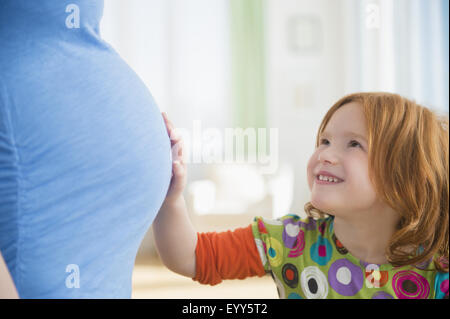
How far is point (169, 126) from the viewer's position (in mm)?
771

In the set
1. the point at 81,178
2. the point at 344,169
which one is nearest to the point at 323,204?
the point at 344,169

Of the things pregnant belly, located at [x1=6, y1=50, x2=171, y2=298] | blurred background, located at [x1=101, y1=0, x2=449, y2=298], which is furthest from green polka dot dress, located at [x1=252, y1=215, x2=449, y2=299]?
blurred background, located at [x1=101, y1=0, x2=449, y2=298]

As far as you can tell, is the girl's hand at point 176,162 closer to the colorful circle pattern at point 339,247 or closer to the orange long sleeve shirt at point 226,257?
the orange long sleeve shirt at point 226,257

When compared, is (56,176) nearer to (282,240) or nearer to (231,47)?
(282,240)

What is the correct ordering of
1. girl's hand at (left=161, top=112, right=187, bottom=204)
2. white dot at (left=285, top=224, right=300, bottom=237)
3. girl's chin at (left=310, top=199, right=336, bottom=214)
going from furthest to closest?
white dot at (left=285, top=224, right=300, bottom=237) → girl's chin at (left=310, top=199, right=336, bottom=214) → girl's hand at (left=161, top=112, right=187, bottom=204)

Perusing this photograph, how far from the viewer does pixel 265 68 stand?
13.6ft

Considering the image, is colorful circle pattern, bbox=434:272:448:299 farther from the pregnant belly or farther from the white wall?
the white wall

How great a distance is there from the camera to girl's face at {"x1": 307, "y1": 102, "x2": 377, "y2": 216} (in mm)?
893

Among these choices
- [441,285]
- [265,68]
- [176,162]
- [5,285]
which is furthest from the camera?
[265,68]

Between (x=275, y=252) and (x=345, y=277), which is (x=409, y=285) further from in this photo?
(x=275, y=252)

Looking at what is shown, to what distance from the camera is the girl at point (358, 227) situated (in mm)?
908

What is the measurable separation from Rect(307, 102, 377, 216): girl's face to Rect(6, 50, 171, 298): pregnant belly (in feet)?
1.40

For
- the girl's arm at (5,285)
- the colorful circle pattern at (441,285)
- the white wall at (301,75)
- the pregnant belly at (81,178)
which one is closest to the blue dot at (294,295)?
the colorful circle pattern at (441,285)

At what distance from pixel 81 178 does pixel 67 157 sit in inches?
1.1
